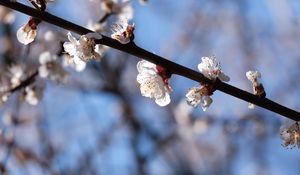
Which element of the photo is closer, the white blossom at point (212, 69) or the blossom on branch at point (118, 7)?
the white blossom at point (212, 69)

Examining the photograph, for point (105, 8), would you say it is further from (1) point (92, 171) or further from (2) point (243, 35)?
(2) point (243, 35)

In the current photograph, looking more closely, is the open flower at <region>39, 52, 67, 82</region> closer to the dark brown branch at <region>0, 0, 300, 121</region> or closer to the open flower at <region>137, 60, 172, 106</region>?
the open flower at <region>137, 60, 172, 106</region>

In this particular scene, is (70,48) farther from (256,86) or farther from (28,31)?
(256,86)

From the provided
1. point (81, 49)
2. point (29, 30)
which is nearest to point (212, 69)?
point (81, 49)

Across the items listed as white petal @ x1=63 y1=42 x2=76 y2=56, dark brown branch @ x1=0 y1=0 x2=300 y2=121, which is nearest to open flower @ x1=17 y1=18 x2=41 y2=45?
white petal @ x1=63 y1=42 x2=76 y2=56

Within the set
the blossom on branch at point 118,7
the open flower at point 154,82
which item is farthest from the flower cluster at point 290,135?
the blossom on branch at point 118,7

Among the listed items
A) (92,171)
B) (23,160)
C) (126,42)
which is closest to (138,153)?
(92,171)

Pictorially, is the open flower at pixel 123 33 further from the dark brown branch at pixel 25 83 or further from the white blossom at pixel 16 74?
the white blossom at pixel 16 74
